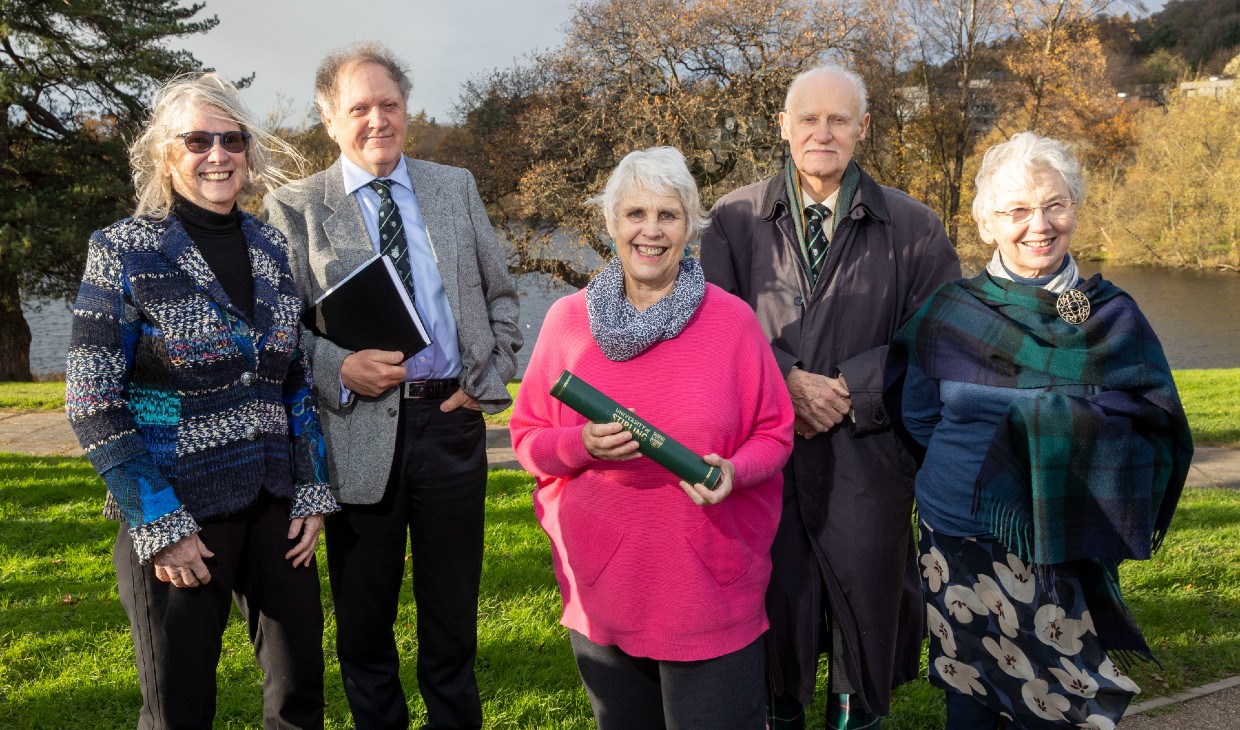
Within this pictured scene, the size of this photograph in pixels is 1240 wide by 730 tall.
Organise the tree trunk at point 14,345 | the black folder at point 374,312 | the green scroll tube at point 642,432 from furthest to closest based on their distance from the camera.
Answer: the tree trunk at point 14,345, the black folder at point 374,312, the green scroll tube at point 642,432

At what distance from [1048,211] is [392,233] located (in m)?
2.07

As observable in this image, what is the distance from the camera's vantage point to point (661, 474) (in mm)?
2357

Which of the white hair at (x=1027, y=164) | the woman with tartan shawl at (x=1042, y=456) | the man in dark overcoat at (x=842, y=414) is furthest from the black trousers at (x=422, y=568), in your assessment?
the white hair at (x=1027, y=164)

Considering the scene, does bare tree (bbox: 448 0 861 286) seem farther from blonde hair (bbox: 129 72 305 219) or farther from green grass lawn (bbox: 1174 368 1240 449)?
blonde hair (bbox: 129 72 305 219)

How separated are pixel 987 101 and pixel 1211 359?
337 inches

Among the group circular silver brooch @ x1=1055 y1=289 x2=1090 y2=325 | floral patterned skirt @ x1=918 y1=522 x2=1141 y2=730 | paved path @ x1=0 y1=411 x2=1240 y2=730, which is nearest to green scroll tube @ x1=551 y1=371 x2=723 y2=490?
floral patterned skirt @ x1=918 y1=522 x2=1141 y2=730

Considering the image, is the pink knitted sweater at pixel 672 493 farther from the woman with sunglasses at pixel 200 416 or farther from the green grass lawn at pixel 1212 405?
the green grass lawn at pixel 1212 405

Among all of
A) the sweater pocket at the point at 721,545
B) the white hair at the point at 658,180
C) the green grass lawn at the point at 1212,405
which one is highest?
the white hair at the point at 658,180

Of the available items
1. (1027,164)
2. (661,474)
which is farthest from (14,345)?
(1027,164)

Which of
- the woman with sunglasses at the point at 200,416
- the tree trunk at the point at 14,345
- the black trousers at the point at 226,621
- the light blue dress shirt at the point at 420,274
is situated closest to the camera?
the woman with sunglasses at the point at 200,416

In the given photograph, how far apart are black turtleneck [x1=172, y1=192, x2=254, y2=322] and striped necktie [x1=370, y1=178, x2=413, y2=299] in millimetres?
532

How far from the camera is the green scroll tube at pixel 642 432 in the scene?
2.14 metres

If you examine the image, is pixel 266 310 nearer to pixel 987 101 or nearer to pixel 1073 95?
pixel 987 101

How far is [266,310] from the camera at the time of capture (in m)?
2.50
